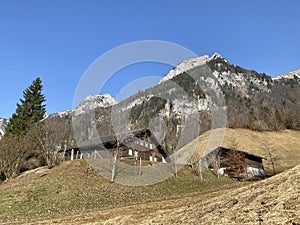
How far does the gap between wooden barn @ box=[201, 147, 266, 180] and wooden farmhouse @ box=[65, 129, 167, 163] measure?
9.78 metres

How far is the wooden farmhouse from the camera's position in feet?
171

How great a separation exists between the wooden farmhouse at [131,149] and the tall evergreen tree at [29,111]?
1135 cm

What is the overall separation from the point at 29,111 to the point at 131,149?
27928mm

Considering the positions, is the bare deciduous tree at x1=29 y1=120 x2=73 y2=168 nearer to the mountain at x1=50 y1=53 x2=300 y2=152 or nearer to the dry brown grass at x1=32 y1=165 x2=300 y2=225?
the mountain at x1=50 y1=53 x2=300 y2=152

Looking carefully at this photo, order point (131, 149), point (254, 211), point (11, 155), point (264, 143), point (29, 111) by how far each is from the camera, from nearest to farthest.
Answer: point (254, 211) → point (11, 155) → point (131, 149) → point (29, 111) → point (264, 143)

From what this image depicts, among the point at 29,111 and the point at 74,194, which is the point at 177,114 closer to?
the point at 29,111

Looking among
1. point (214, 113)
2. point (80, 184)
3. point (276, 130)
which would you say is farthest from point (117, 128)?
point (214, 113)

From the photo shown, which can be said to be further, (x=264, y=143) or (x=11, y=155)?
(x=264, y=143)

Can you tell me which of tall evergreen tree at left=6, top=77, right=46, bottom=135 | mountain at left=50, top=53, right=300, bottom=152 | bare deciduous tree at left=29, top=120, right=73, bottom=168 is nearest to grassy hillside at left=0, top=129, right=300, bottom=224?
bare deciduous tree at left=29, top=120, right=73, bottom=168

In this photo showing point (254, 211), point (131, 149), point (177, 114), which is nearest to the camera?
point (254, 211)

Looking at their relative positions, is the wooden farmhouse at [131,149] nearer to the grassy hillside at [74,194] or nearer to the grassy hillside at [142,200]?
the grassy hillside at [142,200]

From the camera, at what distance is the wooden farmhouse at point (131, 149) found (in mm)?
52250

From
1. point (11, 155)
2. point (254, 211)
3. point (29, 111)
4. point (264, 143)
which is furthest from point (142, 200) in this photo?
point (264, 143)

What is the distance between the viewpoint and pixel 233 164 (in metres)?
54.1
